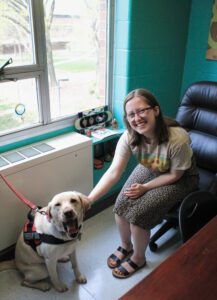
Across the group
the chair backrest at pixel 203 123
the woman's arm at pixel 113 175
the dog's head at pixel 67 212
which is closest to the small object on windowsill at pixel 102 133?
the woman's arm at pixel 113 175

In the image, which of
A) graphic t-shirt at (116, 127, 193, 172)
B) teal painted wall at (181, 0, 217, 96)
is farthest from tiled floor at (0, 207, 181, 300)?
teal painted wall at (181, 0, 217, 96)

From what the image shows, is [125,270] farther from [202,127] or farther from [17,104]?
[17,104]

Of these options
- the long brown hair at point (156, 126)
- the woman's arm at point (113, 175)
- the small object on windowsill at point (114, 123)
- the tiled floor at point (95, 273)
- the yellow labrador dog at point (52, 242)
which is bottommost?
the tiled floor at point (95, 273)

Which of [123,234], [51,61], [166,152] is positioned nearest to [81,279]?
[123,234]

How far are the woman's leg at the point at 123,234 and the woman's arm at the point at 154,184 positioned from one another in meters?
0.22

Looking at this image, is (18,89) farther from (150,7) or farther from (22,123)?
(150,7)

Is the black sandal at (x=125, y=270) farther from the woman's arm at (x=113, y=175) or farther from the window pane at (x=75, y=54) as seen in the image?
the window pane at (x=75, y=54)

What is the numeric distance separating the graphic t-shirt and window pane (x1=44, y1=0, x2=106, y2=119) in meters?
0.67

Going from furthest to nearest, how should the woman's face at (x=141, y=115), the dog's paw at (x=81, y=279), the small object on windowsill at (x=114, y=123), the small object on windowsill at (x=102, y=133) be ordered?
the small object on windowsill at (x=114, y=123)
the small object on windowsill at (x=102, y=133)
the dog's paw at (x=81, y=279)
the woman's face at (x=141, y=115)

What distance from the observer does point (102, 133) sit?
2.18 metres

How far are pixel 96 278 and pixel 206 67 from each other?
196 cm

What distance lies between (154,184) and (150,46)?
1.19 metres

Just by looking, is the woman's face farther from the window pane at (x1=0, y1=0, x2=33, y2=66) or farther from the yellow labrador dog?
the window pane at (x1=0, y1=0, x2=33, y2=66)

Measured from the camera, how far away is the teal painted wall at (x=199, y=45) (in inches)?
92.2
